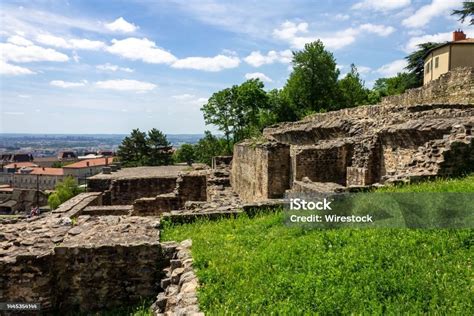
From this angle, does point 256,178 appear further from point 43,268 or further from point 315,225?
point 43,268

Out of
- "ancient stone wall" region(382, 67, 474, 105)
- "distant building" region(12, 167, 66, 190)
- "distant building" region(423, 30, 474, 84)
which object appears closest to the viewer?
"ancient stone wall" region(382, 67, 474, 105)

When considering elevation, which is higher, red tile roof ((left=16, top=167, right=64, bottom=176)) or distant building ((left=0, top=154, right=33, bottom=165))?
distant building ((left=0, top=154, right=33, bottom=165))

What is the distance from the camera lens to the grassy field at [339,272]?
418cm

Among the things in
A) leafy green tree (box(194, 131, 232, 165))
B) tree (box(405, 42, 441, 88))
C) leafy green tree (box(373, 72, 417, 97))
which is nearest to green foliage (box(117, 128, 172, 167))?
leafy green tree (box(194, 131, 232, 165))

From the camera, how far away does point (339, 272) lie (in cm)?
483

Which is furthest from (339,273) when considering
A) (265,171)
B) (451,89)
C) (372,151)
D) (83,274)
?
(451,89)

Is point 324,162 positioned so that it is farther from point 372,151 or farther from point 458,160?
point 458,160

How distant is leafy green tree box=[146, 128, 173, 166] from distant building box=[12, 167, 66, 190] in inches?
2150

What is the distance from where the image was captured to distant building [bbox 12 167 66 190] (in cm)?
11600

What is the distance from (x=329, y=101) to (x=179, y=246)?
4004cm

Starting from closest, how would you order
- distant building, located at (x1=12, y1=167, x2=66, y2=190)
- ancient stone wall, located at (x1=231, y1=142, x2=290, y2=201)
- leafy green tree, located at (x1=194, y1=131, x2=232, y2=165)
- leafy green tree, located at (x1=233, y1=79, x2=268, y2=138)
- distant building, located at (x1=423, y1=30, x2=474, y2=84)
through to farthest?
ancient stone wall, located at (x1=231, y1=142, x2=290, y2=201)
distant building, located at (x1=423, y1=30, x2=474, y2=84)
leafy green tree, located at (x1=233, y1=79, x2=268, y2=138)
leafy green tree, located at (x1=194, y1=131, x2=232, y2=165)
distant building, located at (x1=12, y1=167, x2=66, y2=190)

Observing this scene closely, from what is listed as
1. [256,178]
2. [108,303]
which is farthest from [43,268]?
[256,178]

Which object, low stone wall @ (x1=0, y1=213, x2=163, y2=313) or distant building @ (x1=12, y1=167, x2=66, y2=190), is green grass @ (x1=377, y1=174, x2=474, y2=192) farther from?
distant building @ (x1=12, y1=167, x2=66, y2=190)

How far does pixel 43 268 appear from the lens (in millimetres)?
6336
